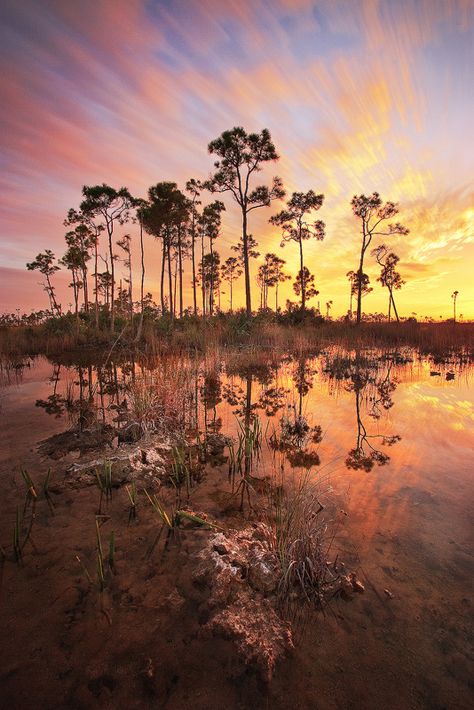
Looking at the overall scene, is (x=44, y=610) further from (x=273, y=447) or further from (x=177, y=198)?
(x=177, y=198)

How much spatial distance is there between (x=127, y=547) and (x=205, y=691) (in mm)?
1240

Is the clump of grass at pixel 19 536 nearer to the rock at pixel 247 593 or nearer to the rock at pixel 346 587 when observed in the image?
the rock at pixel 247 593

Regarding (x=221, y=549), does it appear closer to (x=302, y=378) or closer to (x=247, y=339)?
(x=302, y=378)

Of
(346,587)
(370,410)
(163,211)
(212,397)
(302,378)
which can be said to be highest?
(163,211)

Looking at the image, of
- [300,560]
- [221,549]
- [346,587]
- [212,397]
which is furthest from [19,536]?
[212,397]

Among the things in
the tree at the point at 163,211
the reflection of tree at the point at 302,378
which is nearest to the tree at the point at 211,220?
the tree at the point at 163,211

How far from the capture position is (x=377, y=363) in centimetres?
1337

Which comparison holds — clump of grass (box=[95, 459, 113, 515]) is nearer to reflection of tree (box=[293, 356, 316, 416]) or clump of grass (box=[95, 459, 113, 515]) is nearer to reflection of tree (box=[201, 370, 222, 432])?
reflection of tree (box=[201, 370, 222, 432])

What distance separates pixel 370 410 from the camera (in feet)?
21.9

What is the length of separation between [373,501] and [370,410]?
3.66m

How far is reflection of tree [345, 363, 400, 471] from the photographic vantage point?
4316 mm

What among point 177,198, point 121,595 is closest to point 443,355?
point 121,595

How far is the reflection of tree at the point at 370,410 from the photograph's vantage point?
4316mm

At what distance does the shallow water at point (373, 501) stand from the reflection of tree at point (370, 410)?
35 millimetres
